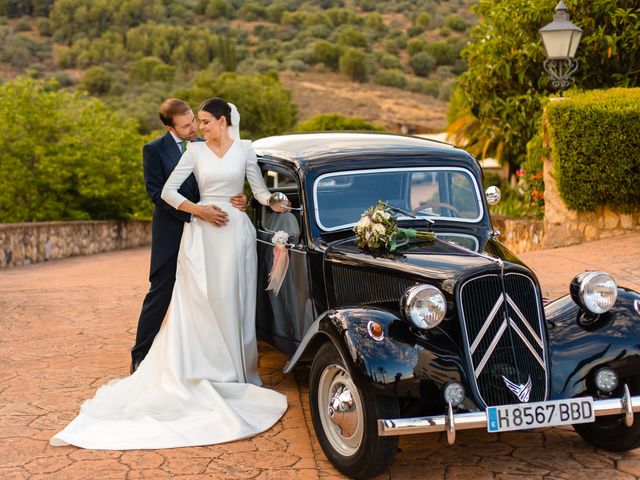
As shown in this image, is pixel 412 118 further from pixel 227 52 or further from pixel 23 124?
pixel 23 124

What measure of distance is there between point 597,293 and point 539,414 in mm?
1006

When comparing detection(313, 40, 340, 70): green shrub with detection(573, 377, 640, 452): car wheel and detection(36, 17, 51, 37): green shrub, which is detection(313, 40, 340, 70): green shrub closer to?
detection(36, 17, 51, 37): green shrub

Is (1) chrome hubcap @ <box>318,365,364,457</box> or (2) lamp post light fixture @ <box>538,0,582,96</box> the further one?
(2) lamp post light fixture @ <box>538,0,582,96</box>

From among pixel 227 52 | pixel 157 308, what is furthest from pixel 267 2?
pixel 157 308

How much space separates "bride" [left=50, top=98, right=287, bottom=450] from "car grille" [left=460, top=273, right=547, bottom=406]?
1568 mm

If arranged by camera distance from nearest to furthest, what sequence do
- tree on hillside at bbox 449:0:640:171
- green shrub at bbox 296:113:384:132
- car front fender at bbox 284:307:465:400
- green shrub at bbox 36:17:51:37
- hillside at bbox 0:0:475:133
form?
car front fender at bbox 284:307:465:400 → tree on hillside at bbox 449:0:640:171 → green shrub at bbox 296:113:384:132 → hillside at bbox 0:0:475:133 → green shrub at bbox 36:17:51:37

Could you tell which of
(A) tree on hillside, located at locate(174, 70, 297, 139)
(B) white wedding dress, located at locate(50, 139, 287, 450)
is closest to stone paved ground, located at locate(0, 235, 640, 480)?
(B) white wedding dress, located at locate(50, 139, 287, 450)

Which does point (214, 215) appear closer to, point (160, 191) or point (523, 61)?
point (160, 191)

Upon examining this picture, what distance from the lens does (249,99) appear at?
149 ft

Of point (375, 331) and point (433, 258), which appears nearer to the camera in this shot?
point (375, 331)

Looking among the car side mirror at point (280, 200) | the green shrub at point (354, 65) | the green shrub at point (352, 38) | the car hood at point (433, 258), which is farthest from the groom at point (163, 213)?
the green shrub at point (352, 38)

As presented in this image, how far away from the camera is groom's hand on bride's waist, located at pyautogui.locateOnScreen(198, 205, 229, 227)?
239 inches

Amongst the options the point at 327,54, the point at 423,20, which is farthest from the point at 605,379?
the point at 423,20

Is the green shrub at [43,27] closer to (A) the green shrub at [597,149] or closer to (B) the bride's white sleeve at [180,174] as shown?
(A) the green shrub at [597,149]
